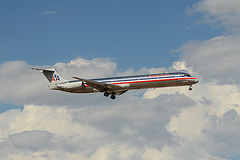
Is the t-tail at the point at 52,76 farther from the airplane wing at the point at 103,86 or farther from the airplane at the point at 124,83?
the airplane wing at the point at 103,86

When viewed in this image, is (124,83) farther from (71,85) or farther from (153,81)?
(71,85)

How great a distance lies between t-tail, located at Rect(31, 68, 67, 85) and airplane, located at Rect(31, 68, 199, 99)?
5.19ft

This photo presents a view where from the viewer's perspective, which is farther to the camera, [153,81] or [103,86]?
[103,86]

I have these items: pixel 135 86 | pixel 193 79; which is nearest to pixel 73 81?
pixel 135 86

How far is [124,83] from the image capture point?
73.0m

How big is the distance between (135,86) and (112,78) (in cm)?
571

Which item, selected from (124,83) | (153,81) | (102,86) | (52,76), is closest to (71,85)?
(102,86)

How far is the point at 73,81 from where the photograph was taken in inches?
3014

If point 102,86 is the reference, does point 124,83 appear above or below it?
above

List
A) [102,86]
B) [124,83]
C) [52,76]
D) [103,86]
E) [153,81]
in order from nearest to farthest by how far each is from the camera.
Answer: [153,81], [124,83], [103,86], [102,86], [52,76]

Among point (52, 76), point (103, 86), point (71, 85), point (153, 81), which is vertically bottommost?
point (103, 86)

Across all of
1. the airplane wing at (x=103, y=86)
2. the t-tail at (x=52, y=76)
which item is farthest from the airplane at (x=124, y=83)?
the t-tail at (x=52, y=76)

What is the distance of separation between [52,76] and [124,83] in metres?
18.2

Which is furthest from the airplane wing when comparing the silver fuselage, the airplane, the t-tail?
the t-tail
